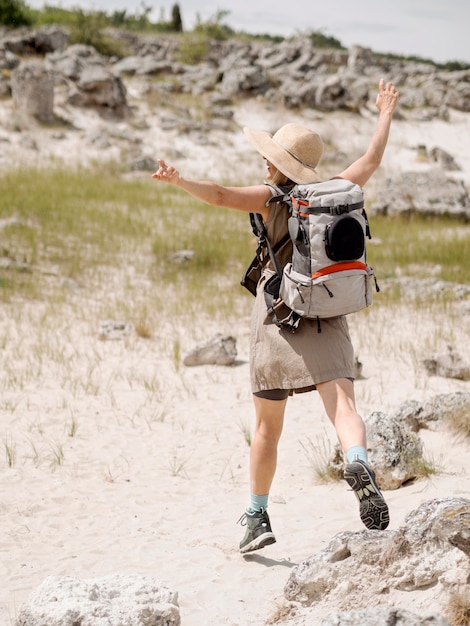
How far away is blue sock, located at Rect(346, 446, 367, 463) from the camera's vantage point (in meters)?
2.91

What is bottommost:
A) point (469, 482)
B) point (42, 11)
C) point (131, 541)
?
point (131, 541)

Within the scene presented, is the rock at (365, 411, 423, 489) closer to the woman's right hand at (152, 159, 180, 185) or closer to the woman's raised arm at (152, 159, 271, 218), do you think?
the woman's raised arm at (152, 159, 271, 218)

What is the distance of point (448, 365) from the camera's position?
6.79 metres

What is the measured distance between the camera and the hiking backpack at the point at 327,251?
9.93 ft

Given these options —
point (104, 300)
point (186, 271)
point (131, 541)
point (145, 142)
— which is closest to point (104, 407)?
point (131, 541)

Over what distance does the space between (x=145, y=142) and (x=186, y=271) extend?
1081 cm

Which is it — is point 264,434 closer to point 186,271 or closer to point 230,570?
point 230,570

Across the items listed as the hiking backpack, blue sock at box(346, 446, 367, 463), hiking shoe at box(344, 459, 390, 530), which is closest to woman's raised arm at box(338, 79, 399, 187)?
the hiking backpack

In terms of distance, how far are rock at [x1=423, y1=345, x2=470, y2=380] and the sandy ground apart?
0.12 m

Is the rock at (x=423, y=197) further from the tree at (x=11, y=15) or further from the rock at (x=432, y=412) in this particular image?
the tree at (x=11, y=15)

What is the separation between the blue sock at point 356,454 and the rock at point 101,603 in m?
0.84

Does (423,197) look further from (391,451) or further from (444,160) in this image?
(391,451)

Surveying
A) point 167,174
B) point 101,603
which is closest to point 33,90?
point 167,174

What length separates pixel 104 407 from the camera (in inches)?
250
